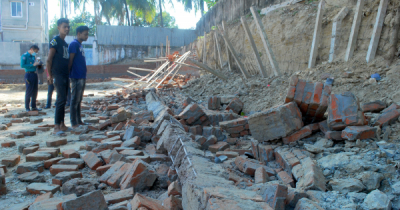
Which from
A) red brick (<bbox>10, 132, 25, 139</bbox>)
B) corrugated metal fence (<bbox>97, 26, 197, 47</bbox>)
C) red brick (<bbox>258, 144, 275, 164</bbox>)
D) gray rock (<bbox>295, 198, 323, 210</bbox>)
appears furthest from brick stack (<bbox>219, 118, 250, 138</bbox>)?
corrugated metal fence (<bbox>97, 26, 197, 47</bbox>)

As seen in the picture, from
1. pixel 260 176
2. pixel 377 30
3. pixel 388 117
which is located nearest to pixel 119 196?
pixel 260 176

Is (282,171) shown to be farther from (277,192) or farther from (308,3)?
(308,3)

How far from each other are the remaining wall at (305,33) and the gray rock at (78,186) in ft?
16.2

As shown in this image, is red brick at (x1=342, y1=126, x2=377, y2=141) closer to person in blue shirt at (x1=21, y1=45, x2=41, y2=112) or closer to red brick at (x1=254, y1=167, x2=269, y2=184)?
red brick at (x1=254, y1=167, x2=269, y2=184)

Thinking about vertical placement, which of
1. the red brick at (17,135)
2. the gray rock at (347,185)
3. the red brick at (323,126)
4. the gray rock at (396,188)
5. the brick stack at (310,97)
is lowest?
the red brick at (17,135)

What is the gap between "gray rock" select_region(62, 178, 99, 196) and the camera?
7.39 feet

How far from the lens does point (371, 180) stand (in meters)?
2.19

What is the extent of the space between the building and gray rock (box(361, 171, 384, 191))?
23.9 meters

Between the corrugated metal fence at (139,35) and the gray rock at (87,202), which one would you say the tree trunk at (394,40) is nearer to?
the gray rock at (87,202)

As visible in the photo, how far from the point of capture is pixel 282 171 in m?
2.71

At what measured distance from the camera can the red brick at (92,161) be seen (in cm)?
285

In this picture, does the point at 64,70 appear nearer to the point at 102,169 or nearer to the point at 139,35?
the point at 102,169

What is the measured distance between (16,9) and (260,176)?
79.5 ft

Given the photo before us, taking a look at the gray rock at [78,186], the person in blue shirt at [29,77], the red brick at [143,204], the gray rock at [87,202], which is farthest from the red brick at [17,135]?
the red brick at [143,204]
